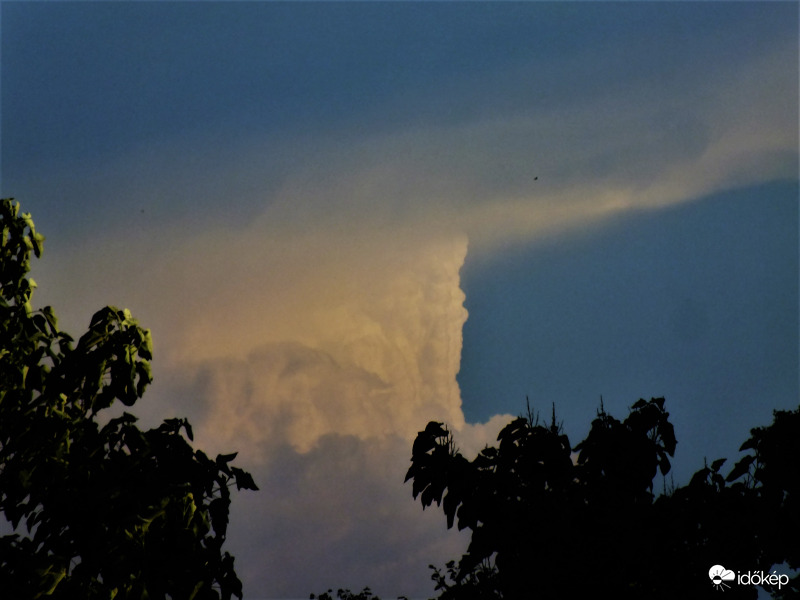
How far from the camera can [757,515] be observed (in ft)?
34.7

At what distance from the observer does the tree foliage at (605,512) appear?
10.4 meters

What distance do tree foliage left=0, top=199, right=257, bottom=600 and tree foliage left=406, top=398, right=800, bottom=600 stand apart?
12.5ft

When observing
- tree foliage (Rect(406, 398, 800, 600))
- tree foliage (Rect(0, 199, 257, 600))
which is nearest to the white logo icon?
tree foliage (Rect(406, 398, 800, 600))

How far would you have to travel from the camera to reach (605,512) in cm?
1065

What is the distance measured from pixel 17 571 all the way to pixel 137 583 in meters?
1.50

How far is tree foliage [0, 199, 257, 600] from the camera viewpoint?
12.0 meters

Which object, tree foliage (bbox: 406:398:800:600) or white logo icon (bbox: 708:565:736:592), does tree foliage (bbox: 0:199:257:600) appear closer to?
tree foliage (bbox: 406:398:800:600)

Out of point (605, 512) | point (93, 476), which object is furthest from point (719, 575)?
point (93, 476)

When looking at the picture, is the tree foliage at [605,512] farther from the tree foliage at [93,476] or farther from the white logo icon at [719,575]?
the tree foliage at [93,476]

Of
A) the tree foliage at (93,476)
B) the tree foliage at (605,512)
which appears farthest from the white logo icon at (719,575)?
the tree foliage at (93,476)

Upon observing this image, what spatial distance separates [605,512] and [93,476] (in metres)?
6.76

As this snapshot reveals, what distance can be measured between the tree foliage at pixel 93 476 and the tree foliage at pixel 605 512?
382 cm

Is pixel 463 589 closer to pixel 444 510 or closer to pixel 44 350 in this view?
pixel 444 510

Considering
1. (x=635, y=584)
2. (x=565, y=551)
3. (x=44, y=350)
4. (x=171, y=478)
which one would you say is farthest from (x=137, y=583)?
(x=635, y=584)
